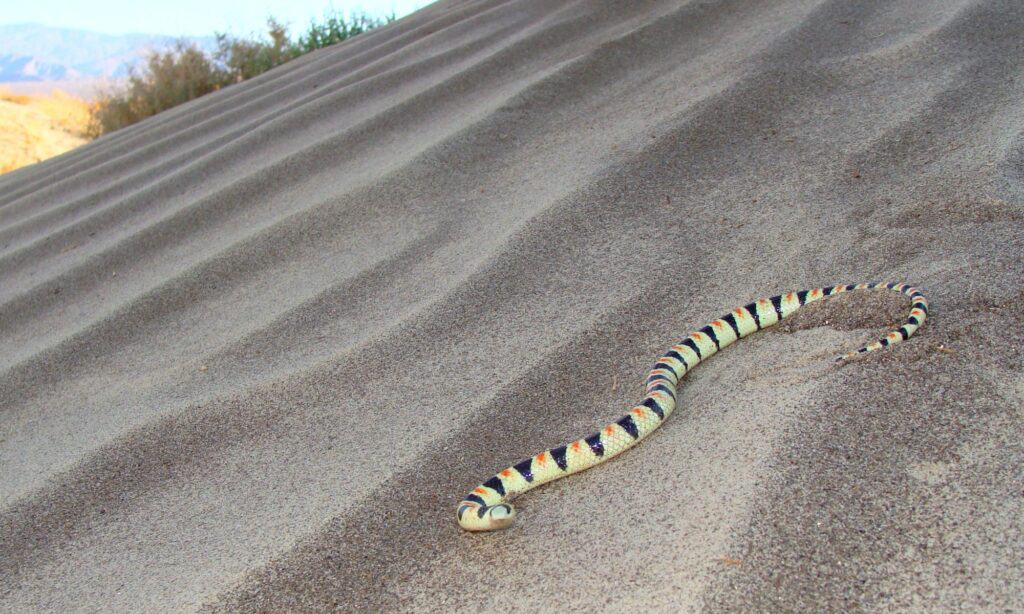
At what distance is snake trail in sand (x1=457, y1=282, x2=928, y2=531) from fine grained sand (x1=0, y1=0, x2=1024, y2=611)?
0.06 metres

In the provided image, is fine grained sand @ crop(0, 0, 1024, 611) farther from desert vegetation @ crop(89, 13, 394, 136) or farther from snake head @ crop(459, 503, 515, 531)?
desert vegetation @ crop(89, 13, 394, 136)

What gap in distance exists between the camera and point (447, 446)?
3012mm

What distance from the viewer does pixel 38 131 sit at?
12.5 meters

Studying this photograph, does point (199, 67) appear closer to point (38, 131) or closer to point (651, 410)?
point (38, 131)

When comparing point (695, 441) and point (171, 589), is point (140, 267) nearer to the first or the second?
point (171, 589)

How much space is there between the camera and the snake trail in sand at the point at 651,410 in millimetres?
2609

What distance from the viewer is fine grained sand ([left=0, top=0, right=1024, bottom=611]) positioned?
235cm

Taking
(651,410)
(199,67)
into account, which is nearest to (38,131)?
(199,67)

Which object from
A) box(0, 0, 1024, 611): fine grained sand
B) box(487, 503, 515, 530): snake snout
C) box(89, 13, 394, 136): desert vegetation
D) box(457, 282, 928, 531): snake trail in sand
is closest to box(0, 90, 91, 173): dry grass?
box(89, 13, 394, 136): desert vegetation

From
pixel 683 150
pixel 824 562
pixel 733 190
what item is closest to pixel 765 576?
pixel 824 562

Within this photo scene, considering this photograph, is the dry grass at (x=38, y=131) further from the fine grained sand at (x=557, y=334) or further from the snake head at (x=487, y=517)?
the snake head at (x=487, y=517)

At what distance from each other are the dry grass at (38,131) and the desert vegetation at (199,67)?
93 centimetres

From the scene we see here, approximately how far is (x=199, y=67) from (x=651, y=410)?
10192 mm

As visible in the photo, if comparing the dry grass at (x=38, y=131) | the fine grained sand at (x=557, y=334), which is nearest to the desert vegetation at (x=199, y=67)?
the dry grass at (x=38, y=131)
